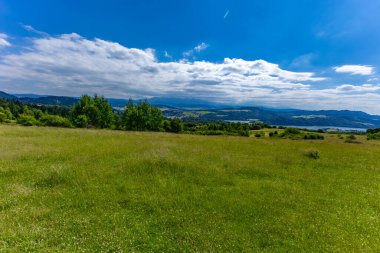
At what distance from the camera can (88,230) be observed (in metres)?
6.96

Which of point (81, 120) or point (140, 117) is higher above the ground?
point (140, 117)

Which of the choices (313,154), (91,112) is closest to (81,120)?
(91,112)

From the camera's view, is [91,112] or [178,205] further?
[91,112]

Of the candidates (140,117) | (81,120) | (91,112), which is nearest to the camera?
(81,120)

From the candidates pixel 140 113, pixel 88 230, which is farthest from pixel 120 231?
pixel 140 113

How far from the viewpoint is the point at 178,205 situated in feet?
29.2

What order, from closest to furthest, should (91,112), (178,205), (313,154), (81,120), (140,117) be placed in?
(178,205) < (313,154) < (81,120) < (91,112) < (140,117)

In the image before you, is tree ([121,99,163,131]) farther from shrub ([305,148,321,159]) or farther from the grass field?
shrub ([305,148,321,159])

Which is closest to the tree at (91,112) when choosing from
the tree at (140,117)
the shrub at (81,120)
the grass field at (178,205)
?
the shrub at (81,120)

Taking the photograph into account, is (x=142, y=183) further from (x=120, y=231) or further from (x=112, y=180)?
(x=120, y=231)

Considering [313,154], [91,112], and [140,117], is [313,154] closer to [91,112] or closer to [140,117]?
[140,117]

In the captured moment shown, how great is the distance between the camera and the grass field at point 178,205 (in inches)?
261

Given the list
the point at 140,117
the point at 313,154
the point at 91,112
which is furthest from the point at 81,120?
the point at 313,154

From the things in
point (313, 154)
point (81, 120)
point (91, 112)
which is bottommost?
point (81, 120)
